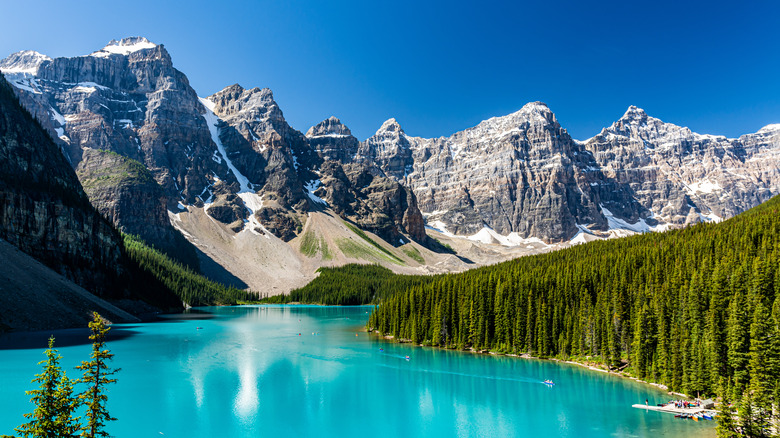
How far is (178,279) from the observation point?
582 ft

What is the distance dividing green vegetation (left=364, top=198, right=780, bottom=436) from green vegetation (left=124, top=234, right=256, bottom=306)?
102978 mm

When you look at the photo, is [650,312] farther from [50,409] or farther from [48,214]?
[48,214]

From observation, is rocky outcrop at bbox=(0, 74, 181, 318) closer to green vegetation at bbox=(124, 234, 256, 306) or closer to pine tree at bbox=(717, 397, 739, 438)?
green vegetation at bbox=(124, 234, 256, 306)

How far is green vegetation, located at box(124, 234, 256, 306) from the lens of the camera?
16315cm

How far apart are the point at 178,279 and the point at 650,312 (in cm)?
16862

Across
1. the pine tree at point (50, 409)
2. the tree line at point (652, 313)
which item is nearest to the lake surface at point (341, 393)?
the tree line at point (652, 313)

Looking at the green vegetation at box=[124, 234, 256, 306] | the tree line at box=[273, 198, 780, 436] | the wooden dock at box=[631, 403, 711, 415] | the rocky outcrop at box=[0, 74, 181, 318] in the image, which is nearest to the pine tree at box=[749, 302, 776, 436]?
the tree line at box=[273, 198, 780, 436]

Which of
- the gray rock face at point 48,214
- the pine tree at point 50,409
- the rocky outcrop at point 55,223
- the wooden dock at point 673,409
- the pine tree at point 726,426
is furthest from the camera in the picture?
the gray rock face at point 48,214

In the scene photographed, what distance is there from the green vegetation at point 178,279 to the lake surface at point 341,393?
9054 cm

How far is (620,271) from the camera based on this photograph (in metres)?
69.8

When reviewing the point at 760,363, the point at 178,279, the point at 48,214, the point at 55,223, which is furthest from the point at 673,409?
the point at 178,279

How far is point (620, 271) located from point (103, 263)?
5043 inches

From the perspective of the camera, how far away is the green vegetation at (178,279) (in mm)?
163150

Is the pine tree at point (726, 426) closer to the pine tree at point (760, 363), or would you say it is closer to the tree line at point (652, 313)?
the tree line at point (652, 313)
